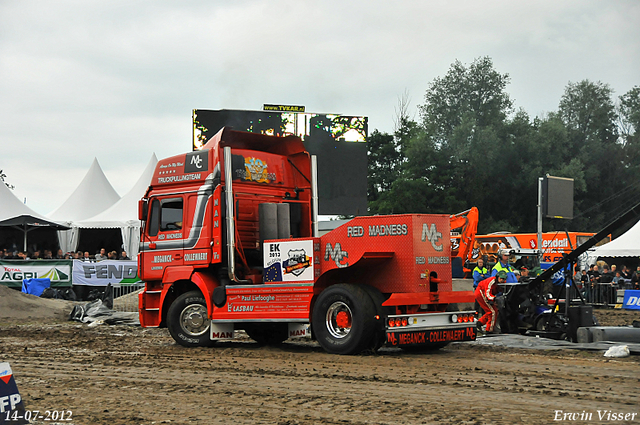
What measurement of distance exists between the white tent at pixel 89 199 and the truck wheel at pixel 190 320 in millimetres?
22161

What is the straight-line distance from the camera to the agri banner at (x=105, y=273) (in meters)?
23.7

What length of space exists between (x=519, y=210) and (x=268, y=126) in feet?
113

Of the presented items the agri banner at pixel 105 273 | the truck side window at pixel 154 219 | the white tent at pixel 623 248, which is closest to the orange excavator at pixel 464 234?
the truck side window at pixel 154 219

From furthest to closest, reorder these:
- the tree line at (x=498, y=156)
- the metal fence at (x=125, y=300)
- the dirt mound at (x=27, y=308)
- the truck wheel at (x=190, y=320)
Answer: the tree line at (x=498, y=156)
the metal fence at (x=125, y=300)
the dirt mound at (x=27, y=308)
the truck wheel at (x=190, y=320)

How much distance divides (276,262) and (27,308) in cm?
1175

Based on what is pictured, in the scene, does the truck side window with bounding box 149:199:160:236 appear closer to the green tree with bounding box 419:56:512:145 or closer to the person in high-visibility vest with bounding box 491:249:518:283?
the person in high-visibility vest with bounding box 491:249:518:283

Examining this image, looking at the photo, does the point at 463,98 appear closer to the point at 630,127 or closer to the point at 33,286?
the point at 630,127

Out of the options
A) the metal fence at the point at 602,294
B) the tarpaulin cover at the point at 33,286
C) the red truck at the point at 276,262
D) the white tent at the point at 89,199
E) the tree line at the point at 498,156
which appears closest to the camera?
the red truck at the point at 276,262

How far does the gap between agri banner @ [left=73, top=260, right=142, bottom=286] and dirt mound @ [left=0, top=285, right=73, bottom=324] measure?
2.68m

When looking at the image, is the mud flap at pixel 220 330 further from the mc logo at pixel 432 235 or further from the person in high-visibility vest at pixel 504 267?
the person in high-visibility vest at pixel 504 267

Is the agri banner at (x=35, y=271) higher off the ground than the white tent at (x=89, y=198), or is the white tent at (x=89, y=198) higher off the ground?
the white tent at (x=89, y=198)

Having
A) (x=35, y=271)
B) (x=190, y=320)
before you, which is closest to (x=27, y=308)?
(x=35, y=271)

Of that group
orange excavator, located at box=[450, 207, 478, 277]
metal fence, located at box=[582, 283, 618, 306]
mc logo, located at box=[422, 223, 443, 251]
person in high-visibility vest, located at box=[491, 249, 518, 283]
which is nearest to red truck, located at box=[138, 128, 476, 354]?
mc logo, located at box=[422, 223, 443, 251]

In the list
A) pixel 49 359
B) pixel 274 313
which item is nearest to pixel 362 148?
pixel 274 313
